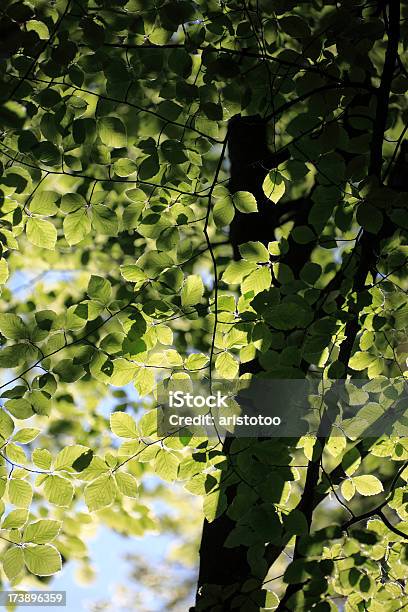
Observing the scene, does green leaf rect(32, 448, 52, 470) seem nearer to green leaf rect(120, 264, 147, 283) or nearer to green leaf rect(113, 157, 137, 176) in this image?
green leaf rect(120, 264, 147, 283)

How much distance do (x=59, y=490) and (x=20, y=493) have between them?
0.13 m

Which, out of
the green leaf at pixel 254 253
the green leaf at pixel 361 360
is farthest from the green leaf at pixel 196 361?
the green leaf at pixel 361 360

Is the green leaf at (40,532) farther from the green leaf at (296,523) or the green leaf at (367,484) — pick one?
the green leaf at (367,484)

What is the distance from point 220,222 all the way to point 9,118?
1.09m

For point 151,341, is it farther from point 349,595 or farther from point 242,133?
point 242,133

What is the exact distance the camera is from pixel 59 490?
1.93m

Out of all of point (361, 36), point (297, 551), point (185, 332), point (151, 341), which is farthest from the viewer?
point (185, 332)

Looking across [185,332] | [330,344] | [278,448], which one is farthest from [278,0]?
[185,332]

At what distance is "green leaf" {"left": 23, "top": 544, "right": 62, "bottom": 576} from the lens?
1.84 meters

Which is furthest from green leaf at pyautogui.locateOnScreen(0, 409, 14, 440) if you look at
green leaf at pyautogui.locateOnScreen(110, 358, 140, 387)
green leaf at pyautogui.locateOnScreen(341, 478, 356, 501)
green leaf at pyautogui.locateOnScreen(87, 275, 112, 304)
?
green leaf at pyautogui.locateOnScreen(341, 478, 356, 501)

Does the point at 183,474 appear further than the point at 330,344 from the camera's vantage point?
No

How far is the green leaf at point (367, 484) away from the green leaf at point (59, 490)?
37.4 inches

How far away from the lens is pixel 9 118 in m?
1.12

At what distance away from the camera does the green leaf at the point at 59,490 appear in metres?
1.93
